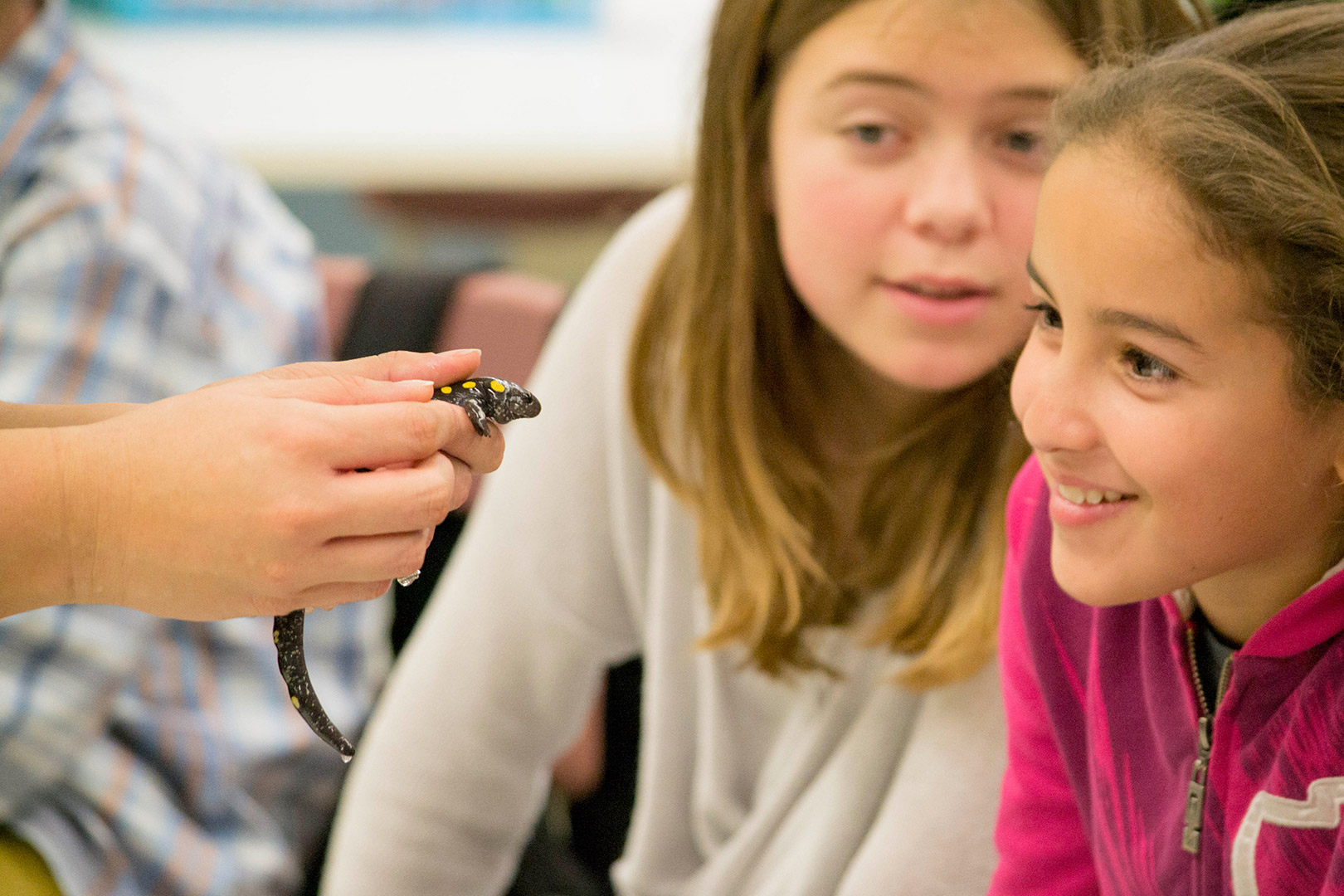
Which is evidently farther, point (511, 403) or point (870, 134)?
point (870, 134)

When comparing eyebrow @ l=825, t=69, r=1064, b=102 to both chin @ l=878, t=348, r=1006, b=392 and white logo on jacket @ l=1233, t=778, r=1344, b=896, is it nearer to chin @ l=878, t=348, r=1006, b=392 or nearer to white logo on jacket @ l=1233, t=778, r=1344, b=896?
chin @ l=878, t=348, r=1006, b=392

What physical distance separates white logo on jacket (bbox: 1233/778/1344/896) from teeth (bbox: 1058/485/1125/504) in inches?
5.6

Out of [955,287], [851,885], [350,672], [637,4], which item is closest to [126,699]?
[350,672]

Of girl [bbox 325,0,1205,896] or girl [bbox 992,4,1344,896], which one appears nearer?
girl [bbox 992,4,1344,896]

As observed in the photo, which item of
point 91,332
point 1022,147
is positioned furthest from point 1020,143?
point 91,332

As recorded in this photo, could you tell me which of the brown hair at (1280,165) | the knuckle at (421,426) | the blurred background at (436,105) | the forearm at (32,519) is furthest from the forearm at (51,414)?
the blurred background at (436,105)

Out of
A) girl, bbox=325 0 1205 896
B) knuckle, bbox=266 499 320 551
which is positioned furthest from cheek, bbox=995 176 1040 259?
knuckle, bbox=266 499 320 551

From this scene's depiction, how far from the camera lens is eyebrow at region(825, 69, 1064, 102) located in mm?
795

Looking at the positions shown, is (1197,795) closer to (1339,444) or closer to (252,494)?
(1339,444)

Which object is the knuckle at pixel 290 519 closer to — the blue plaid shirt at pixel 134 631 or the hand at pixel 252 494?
the hand at pixel 252 494

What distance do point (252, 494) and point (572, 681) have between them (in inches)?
24.6

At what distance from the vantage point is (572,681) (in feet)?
3.61

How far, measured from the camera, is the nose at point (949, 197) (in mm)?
799

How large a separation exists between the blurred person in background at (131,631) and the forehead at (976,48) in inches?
24.1
